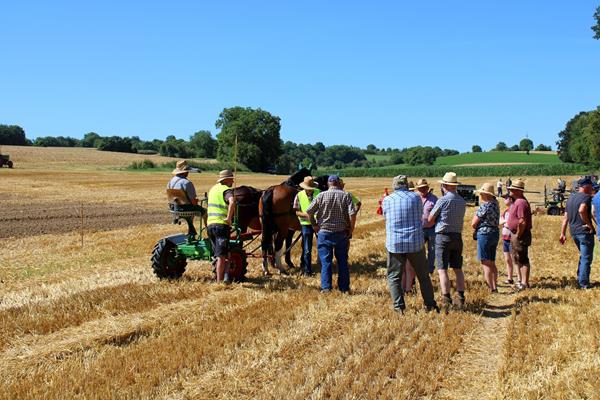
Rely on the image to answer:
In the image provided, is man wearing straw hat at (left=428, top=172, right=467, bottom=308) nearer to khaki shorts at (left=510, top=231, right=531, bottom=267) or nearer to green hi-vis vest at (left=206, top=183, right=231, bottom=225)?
khaki shorts at (left=510, top=231, right=531, bottom=267)

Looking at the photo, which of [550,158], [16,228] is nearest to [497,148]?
[550,158]

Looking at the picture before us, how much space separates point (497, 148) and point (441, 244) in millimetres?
160038

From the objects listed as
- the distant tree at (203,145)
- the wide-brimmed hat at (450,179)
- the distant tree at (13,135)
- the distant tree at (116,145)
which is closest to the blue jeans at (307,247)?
the wide-brimmed hat at (450,179)

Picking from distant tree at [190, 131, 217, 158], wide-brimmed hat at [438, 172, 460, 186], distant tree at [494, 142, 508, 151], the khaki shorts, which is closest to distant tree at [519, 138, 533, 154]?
distant tree at [494, 142, 508, 151]

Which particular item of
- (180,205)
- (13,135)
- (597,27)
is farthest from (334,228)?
(13,135)

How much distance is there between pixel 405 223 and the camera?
7051 mm

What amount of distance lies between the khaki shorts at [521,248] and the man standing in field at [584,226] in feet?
2.59

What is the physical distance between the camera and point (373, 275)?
975 cm

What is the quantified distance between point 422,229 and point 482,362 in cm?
230

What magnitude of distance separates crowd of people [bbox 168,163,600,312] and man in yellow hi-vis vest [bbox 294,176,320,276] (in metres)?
0.03

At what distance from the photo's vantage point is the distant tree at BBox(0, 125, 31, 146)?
108 m

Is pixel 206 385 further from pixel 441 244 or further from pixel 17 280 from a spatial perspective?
pixel 17 280

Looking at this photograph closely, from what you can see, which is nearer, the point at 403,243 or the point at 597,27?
the point at 403,243

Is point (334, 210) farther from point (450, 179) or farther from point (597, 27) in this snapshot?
point (597, 27)
